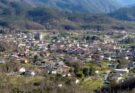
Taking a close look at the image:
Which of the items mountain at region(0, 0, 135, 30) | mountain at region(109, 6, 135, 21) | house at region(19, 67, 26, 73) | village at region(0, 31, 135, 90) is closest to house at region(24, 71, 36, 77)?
village at region(0, 31, 135, 90)

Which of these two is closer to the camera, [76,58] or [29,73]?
[29,73]

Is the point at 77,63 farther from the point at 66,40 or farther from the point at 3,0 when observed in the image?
the point at 3,0

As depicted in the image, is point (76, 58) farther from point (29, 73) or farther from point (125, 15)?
point (125, 15)

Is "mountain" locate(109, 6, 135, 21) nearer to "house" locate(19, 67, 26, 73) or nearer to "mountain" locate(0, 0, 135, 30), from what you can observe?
"mountain" locate(0, 0, 135, 30)

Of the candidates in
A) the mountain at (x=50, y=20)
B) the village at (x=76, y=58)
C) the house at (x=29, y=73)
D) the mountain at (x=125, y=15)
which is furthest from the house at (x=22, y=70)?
the mountain at (x=125, y=15)

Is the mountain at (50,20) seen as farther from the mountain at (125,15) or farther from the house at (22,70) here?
the house at (22,70)

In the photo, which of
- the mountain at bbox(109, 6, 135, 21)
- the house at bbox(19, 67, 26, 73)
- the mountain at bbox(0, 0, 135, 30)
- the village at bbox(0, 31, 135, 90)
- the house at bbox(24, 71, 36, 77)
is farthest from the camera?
the mountain at bbox(109, 6, 135, 21)

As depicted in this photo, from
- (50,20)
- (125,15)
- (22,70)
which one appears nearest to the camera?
(22,70)

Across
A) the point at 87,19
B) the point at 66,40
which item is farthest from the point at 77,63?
the point at 87,19

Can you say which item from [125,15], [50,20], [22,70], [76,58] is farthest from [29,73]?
[125,15]
